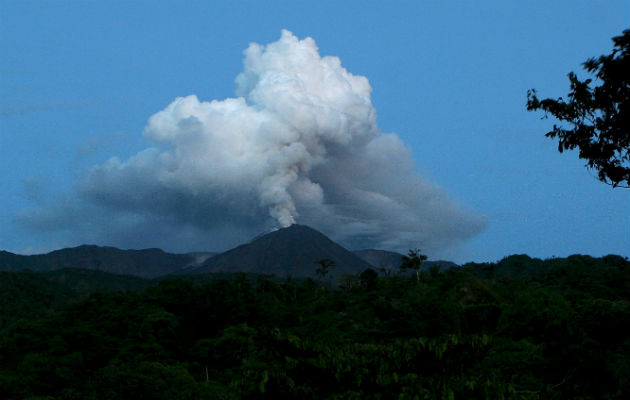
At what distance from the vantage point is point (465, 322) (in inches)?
3738

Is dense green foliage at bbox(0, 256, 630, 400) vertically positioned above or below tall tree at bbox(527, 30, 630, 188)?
below

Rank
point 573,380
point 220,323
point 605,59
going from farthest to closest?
point 220,323 < point 573,380 < point 605,59

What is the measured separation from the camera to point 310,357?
63.7 feet

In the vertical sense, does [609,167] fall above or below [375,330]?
above

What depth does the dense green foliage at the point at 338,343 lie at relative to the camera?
19000 mm

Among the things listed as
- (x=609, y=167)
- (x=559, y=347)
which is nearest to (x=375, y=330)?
(x=559, y=347)

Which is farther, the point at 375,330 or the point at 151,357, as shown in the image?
the point at 375,330

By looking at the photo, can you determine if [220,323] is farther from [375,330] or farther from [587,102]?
[587,102]

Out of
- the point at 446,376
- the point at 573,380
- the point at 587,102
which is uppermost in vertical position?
the point at 587,102

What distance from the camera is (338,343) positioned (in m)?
23.8

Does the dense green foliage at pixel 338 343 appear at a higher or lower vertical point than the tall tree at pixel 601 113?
lower

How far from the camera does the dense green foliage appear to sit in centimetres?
1900

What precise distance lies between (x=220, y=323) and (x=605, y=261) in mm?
129385

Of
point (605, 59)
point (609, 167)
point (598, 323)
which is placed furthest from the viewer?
point (598, 323)
